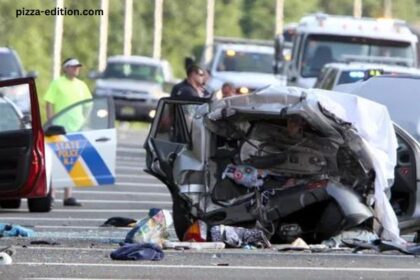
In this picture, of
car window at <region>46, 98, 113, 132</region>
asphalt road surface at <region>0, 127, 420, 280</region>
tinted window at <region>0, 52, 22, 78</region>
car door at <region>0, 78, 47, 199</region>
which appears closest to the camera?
asphalt road surface at <region>0, 127, 420, 280</region>

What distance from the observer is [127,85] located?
40.9 meters

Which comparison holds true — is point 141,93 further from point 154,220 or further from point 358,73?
point 154,220

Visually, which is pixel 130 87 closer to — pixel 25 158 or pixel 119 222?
pixel 25 158

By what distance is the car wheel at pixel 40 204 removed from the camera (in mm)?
19078

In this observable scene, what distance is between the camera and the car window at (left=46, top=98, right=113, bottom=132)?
20.0 meters

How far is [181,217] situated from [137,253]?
1.88 m

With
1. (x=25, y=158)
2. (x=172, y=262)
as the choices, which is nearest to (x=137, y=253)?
(x=172, y=262)

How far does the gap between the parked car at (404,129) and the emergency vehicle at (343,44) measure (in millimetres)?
11406

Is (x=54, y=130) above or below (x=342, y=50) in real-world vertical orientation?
above

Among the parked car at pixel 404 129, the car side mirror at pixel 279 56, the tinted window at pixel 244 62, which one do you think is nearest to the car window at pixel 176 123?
the parked car at pixel 404 129

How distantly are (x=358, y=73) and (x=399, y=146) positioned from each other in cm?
801

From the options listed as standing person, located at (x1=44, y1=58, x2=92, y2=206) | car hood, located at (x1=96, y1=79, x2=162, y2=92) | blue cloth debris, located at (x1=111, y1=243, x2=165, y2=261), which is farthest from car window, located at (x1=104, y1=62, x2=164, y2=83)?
blue cloth debris, located at (x1=111, y1=243, x2=165, y2=261)

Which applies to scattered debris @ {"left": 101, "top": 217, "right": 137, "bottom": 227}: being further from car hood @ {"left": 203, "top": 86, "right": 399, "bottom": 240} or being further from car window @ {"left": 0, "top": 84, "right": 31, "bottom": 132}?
car hood @ {"left": 203, "top": 86, "right": 399, "bottom": 240}

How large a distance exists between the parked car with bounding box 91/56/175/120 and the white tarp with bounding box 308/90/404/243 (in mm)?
25614
